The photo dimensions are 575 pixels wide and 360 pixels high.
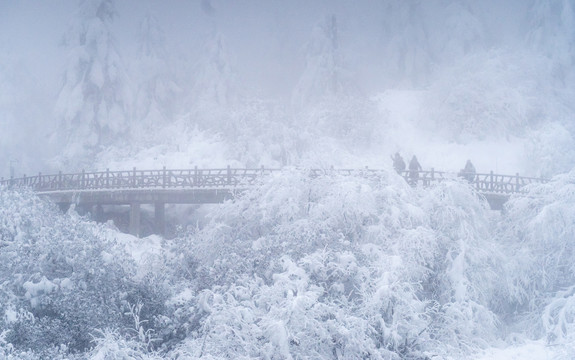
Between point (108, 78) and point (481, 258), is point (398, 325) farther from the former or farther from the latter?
point (108, 78)

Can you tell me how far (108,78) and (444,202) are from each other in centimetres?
3618

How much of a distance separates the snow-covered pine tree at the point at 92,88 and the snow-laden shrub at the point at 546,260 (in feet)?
117

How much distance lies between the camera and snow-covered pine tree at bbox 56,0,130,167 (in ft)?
143

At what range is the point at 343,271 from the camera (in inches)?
538

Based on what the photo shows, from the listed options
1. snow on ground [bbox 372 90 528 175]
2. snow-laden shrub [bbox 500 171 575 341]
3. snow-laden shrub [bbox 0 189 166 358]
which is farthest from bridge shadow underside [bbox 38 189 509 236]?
snow on ground [bbox 372 90 528 175]

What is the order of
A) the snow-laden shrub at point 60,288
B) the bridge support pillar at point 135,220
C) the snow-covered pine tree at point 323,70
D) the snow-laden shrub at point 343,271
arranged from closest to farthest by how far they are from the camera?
the snow-laden shrub at point 343,271 → the snow-laden shrub at point 60,288 → the bridge support pillar at point 135,220 → the snow-covered pine tree at point 323,70

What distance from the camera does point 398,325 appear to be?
12.7 metres

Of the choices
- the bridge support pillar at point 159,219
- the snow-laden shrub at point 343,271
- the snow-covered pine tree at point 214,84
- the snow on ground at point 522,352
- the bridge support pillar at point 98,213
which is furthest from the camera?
the snow-covered pine tree at point 214,84

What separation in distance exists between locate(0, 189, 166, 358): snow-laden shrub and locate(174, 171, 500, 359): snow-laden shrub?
6.93 ft

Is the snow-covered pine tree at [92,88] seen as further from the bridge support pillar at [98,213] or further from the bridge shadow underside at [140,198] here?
the bridge shadow underside at [140,198]

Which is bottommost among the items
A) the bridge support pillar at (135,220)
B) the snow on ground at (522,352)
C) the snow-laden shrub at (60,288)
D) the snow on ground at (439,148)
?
the snow on ground at (522,352)

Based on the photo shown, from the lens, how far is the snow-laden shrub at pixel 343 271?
11.8 metres

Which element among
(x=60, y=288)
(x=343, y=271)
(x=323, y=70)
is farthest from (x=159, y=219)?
(x=323, y=70)

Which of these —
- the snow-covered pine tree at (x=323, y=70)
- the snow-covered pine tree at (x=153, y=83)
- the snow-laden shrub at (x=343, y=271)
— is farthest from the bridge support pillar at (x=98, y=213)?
the snow-covered pine tree at (x=323, y=70)
